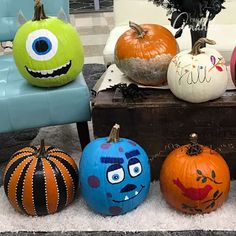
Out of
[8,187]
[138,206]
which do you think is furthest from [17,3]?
→ [138,206]

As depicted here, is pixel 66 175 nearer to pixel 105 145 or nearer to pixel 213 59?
pixel 105 145

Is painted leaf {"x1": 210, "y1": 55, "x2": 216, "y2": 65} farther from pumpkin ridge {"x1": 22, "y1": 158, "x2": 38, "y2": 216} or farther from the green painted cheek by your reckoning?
pumpkin ridge {"x1": 22, "y1": 158, "x2": 38, "y2": 216}

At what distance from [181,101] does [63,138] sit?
740 millimetres

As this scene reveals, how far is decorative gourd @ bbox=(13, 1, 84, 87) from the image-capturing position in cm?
158

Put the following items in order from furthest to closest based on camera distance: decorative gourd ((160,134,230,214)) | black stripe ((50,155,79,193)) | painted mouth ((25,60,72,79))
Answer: painted mouth ((25,60,72,79))
black stripe ((50,155,79,193))
decorative gourd ((160,134,230,214))

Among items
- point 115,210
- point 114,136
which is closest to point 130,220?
point 115,210

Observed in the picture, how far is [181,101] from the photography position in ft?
5.01

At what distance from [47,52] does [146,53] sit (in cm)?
36

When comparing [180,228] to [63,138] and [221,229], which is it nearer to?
[221,229]

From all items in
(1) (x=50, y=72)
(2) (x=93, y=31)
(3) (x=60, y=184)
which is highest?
(1) (x=50, y=72)

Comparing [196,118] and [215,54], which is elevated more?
[215,54]

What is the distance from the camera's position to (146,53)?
1560 millimetres

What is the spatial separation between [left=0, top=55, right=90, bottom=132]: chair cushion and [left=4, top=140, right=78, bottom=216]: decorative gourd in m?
0.18

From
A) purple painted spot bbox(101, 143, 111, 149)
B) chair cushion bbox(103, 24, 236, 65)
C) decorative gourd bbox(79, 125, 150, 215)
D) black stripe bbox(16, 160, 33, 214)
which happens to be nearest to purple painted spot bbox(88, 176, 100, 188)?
decorative gourd bbox(79, 125, 150, 215)
